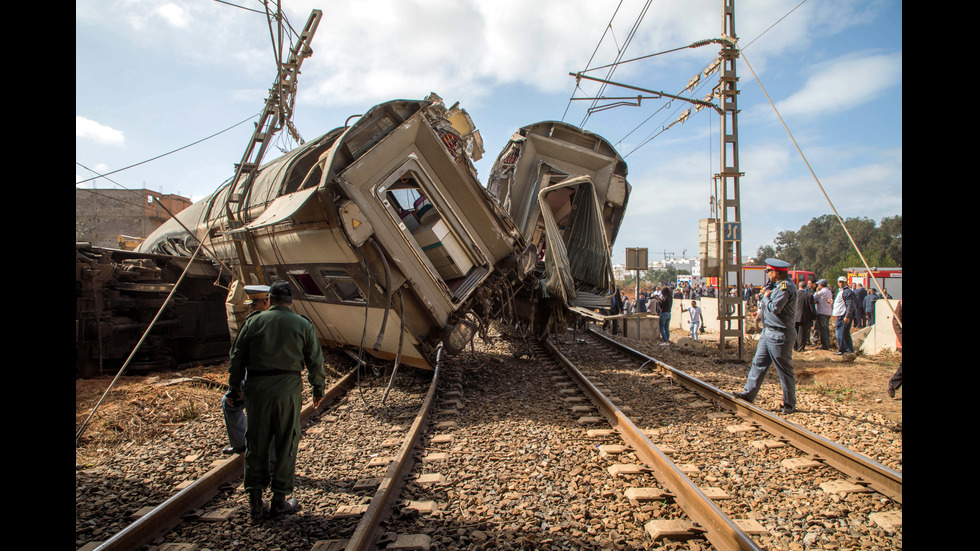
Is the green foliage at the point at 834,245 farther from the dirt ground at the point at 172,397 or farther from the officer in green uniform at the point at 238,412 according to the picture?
the officer in green uniform at the point at 238,412

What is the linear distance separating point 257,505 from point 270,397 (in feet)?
2.46

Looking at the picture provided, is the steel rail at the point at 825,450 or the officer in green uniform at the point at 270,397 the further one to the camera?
the steel rail at the point at 825,450

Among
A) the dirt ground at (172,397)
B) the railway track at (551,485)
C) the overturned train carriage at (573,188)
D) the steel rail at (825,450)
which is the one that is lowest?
the dirt ground at (172,397)

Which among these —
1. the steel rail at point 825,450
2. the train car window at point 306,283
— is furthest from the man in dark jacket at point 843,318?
the train car window at point 306,283

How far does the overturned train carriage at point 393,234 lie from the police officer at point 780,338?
10.4 feet

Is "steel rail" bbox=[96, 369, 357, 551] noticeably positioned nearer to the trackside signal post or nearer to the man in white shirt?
the trackside signal post

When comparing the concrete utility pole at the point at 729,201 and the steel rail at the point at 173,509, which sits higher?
the concrete utility pole at the point at 729,201

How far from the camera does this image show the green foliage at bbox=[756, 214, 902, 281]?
57.6 m

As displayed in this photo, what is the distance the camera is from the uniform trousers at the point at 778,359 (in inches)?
221

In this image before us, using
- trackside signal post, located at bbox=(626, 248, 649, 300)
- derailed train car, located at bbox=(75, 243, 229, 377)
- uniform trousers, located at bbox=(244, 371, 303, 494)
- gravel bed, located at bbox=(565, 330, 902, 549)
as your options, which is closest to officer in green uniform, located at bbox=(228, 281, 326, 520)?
uniform trousers, located at bbox=(244, 371, 303, 494)

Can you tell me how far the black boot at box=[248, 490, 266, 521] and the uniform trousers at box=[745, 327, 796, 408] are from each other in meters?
5.27
